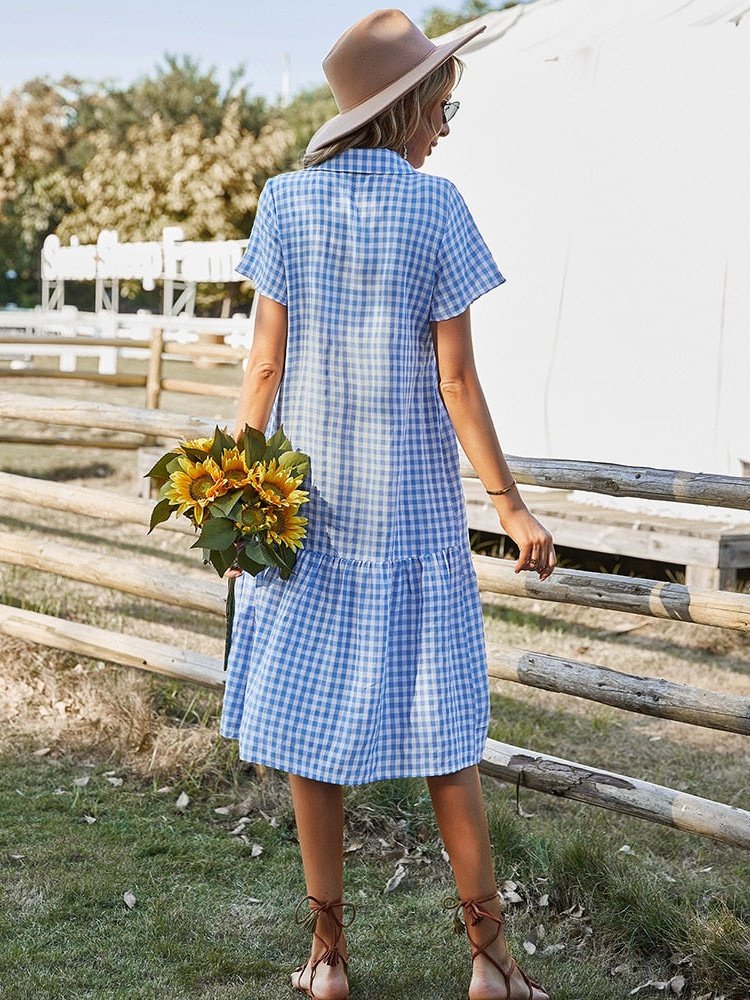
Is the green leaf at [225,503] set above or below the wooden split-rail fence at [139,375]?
below

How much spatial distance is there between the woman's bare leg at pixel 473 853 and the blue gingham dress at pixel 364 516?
66 millimetres

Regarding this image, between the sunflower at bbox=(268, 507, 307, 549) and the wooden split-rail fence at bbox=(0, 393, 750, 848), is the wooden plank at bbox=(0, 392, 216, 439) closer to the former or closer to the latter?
the wooden split-rail fence at bbox=(0, 393, 750, 848)

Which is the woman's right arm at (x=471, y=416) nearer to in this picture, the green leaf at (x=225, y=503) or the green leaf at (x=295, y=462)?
the green leaf at (x=295, y=462)

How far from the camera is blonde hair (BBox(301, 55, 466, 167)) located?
2.21 m

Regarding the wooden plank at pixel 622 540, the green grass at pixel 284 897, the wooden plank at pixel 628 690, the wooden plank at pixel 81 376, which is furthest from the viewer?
the wooden plank at pixel 81 376

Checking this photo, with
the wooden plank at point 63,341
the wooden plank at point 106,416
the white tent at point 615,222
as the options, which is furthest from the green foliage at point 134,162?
the wooden plank at point 106,416

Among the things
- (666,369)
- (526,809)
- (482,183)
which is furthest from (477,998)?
(482,183)

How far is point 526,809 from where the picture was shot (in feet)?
12.4

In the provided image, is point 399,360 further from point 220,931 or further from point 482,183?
point 482,183

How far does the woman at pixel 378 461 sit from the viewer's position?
7.17 ft

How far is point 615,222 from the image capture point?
6652mm

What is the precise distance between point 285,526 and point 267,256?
49cm

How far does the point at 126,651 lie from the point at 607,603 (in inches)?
66.9

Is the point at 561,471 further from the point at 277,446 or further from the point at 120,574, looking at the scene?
the point at 120,574
